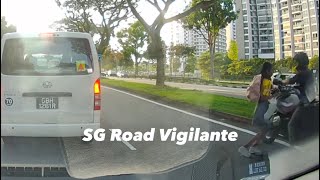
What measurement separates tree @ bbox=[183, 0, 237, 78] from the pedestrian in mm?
328

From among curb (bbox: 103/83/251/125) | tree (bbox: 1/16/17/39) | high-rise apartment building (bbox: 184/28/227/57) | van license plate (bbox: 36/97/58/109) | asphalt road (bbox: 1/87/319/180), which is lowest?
asphalt road (bbox: 1/87/319/180)

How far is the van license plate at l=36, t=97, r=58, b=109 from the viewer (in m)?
2.32

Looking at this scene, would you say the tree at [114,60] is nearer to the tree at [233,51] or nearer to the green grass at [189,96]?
the green grass at [189,96]

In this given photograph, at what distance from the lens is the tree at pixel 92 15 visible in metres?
2.33

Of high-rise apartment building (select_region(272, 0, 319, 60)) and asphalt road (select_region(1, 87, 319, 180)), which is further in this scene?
high-rise apartment building (select_region(272, 0, 319, 60))

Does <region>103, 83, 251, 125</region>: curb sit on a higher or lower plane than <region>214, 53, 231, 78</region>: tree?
lower

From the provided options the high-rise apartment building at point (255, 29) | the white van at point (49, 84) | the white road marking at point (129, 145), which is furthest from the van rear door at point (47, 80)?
the high-rise apartment building at point (255, 29)

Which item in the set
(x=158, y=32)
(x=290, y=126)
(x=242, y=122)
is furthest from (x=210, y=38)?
(x=290, y=126)

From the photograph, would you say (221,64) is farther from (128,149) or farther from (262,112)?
(128,149)

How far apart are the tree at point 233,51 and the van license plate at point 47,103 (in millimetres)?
1119

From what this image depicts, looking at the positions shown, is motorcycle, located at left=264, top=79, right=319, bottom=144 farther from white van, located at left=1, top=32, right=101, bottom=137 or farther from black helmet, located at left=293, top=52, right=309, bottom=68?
white van, located at left=1, top=32, right=101, bottom=137

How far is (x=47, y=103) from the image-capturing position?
2.35 m

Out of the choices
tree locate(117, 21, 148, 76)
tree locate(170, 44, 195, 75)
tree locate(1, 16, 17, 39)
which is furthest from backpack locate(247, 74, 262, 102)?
tree locate(1, 16, 17, 39)

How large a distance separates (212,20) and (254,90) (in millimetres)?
514
